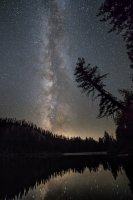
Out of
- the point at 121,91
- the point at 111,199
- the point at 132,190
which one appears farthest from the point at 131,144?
the point at 132,190

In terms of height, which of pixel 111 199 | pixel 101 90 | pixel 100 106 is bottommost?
pixel 111 199

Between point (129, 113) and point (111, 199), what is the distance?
47.1 ft

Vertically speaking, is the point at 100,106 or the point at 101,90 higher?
the point at 101,90

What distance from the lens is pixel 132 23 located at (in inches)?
397

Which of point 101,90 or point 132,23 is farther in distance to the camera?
point 101,90

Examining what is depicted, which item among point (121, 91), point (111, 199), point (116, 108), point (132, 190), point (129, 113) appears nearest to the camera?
point (129, 113)

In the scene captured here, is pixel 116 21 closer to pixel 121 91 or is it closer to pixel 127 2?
pixel 127 2

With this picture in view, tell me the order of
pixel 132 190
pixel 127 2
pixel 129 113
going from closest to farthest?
pixel 127 2 < pixel 129 113 < pixel 132 190

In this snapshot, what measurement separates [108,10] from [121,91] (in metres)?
4.99

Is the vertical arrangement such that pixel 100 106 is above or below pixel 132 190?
above

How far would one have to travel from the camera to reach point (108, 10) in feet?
33.2

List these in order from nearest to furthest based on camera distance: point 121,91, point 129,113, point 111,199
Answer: point 129,113 → point 121,91 → point 111,199

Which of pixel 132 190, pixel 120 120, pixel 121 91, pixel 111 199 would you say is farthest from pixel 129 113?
pixel 132 190

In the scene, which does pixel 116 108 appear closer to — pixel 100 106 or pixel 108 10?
pixel 100 106
